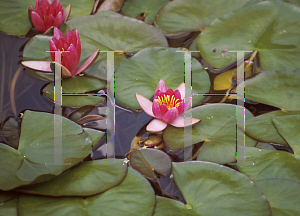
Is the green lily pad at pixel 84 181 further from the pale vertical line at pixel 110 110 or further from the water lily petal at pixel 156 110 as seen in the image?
the water lily petal at pixel 156 110

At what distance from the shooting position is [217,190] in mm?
1071

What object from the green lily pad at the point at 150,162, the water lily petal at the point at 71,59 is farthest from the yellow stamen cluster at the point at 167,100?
the water lily petal at the point at 71,59

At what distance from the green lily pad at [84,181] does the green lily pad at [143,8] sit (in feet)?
4.25

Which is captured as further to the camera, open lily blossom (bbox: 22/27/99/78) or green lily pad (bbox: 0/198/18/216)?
open lily blossom (bbox: 22/27/99/78)

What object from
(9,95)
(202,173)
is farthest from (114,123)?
(9,95)

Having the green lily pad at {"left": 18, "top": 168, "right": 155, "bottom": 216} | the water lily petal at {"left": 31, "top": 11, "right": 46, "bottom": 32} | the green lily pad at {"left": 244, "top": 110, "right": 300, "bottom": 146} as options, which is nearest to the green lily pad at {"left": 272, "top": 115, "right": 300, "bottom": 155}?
the green lily pad at {"left": 244, "top": 110, "right": 300, "bottom": 146}

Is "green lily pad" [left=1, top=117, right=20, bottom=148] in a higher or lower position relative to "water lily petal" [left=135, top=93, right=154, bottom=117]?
lower

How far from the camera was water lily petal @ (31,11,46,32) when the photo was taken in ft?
5.38

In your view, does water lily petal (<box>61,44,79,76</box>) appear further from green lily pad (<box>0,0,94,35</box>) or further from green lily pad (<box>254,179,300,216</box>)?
green lily pad (<box>254,179,300,216</box>)

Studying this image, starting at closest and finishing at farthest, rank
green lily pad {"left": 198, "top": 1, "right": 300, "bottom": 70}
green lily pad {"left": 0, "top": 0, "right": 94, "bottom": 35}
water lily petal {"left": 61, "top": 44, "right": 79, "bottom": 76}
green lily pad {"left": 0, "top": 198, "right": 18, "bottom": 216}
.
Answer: green lily pad {"left": 0, "top": 198, "right": 18, "bottom": 216}
water lily petal {"left": 61, "top": 44, "right": 79, "bottom": 76}
green lily pad {"left": 198, "top": 1, "right": 300, "bottom": 70}
green lily pad {"left": 0, "top": 0, "right": 94, "bottom": 35}

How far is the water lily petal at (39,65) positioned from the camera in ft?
4.93

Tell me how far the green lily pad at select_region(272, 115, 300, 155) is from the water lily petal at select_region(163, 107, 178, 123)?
1.86ft

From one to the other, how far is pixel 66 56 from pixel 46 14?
1.74 ft

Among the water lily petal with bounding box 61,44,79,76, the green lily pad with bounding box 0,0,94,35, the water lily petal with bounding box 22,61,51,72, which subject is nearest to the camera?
the water lily petal with bounding box 61,44,79,76
